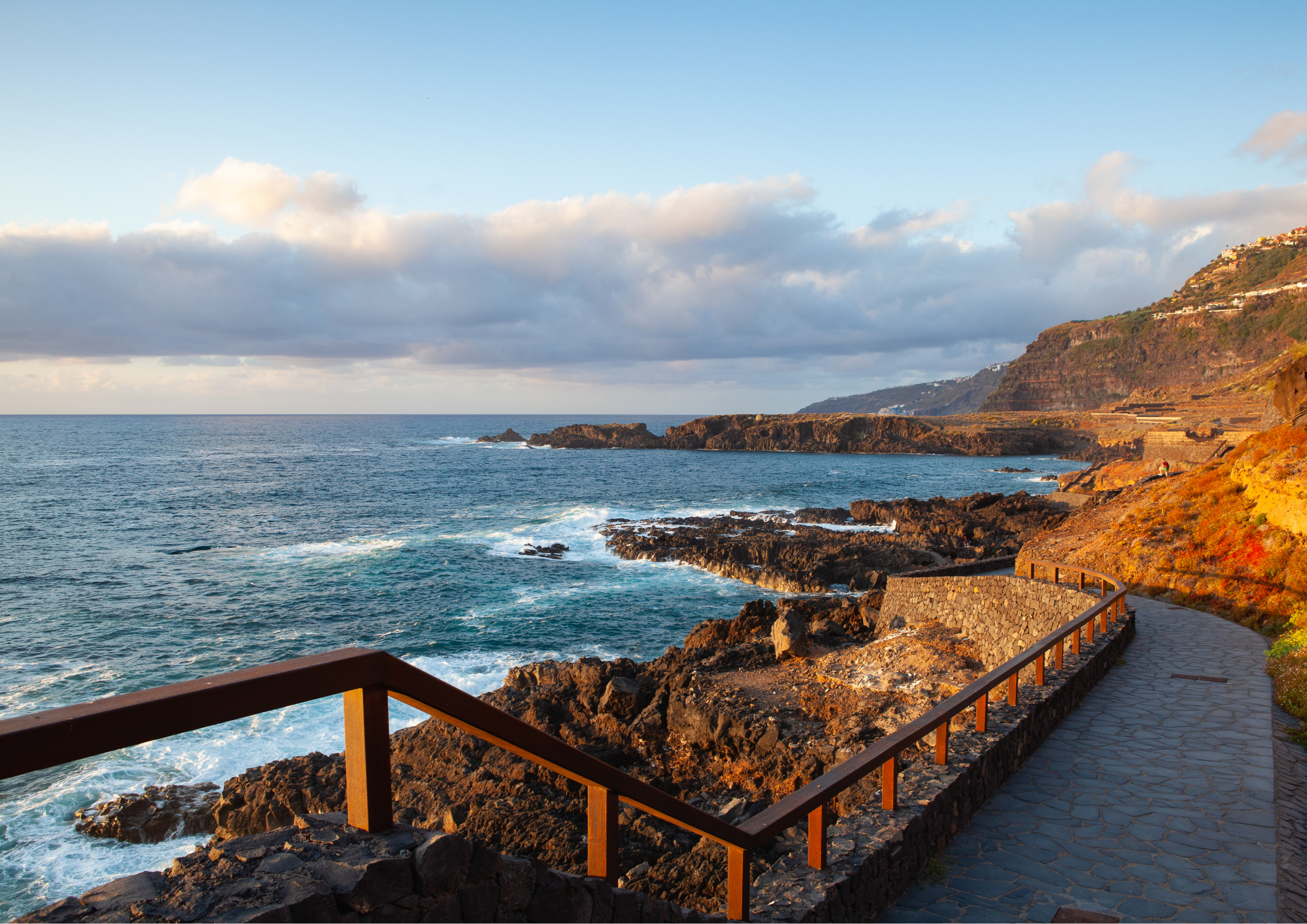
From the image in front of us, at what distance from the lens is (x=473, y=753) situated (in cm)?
1182

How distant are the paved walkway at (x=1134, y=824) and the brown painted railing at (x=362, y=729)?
248 cm

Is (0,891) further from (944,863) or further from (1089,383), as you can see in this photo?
(1089,383)

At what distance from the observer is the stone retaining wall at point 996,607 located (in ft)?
44.2

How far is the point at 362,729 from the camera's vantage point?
196 centimetres

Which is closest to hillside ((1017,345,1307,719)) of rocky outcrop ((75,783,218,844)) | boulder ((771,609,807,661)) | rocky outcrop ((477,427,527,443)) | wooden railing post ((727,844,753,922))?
boulder ((771,609,807,661))

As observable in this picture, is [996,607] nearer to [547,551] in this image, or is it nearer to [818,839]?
[818,839]

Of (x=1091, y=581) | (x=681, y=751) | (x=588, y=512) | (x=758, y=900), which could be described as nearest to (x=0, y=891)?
(x=681, y=751)

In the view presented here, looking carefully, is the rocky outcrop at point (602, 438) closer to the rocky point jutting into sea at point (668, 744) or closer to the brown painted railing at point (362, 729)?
the rocky point jutting into sea at point (668, 744)

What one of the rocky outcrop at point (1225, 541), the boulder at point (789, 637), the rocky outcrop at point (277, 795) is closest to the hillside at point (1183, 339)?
the rocky outcrop at point (1225, 541)

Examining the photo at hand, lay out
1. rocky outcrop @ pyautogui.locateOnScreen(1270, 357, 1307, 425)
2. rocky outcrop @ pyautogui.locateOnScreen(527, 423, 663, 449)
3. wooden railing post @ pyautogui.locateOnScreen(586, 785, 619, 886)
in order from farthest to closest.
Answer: rocky outcrop @ pyautogui.locateOnScreen(527, 423, 663, 449)
rocky outcrop @ pyautogui.locateOnScreen(1270, 357, 1307, 425)
wooden railing post @ pyautogui.locateOnScreen(586, 785, 619, 886)

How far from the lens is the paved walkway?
4766 mm

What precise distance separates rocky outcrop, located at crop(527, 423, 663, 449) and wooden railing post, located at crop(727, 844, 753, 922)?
117629 millimetres

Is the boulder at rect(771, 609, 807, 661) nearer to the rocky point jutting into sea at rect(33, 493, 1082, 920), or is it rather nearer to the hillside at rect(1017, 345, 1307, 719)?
the rocky point jutting into sea at rect(33, 493, 1082, 920)

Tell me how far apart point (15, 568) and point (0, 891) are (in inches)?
1105
